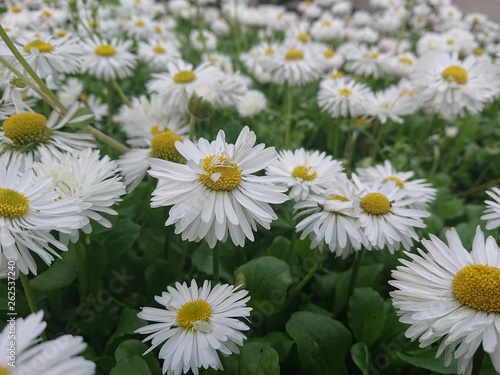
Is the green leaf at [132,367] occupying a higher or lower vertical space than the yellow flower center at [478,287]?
lower

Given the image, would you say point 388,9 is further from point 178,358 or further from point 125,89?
point 178,358

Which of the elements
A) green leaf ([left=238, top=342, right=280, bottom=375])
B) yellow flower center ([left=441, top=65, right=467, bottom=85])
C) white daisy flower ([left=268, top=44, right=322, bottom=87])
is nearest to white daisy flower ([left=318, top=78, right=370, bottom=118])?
white daisy flower ([left=268, top=44, right=322, bottom=87])

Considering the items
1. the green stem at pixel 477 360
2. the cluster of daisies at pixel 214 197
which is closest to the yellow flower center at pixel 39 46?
the cluster of daisies at pixel 214 197

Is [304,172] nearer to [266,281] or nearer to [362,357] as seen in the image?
[266,281]

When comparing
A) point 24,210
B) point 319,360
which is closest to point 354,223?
point 319,360

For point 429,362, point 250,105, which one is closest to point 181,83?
point 250,105

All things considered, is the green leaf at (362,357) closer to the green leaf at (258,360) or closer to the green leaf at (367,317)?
the green leaf at (367,317)
